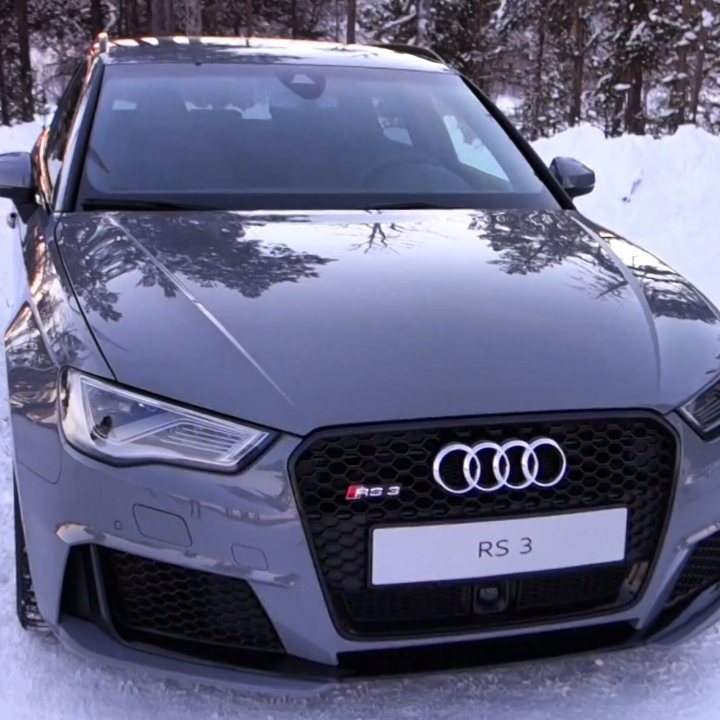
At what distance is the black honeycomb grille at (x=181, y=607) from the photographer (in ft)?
6.41

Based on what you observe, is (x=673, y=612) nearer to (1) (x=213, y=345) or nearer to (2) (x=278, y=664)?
(2) (x=278, y=664)

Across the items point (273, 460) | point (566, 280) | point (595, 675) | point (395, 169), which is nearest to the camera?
point (273, 460)

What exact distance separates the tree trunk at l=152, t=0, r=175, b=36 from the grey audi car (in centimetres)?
1482

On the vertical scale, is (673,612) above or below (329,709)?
above

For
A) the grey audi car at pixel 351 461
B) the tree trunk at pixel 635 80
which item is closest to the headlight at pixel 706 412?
the grey audi car at pixel 351 461

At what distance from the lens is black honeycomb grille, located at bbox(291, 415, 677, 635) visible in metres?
1.89

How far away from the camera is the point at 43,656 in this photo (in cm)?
234

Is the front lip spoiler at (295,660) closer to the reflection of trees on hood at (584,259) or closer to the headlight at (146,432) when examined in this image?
the headlight at (146,432)

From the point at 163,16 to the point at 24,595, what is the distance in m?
15.4

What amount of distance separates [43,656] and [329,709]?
69 centimetres

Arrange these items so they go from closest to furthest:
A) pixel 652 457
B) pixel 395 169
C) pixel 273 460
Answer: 1. pixel 273 460
2. pixel 652 457
3. pixel 395 169

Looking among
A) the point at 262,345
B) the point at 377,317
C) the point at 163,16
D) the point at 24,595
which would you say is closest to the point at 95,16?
the point at 163,16

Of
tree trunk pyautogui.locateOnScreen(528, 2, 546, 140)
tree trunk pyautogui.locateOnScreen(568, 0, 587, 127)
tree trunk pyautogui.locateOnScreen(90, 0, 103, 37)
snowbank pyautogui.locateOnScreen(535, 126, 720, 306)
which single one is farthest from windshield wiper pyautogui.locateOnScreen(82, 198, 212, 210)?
tree trunk pyautogui.locateOnScreen(90, 0, 103, 37)

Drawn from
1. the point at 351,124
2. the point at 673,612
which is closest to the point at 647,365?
the point at 673,612
